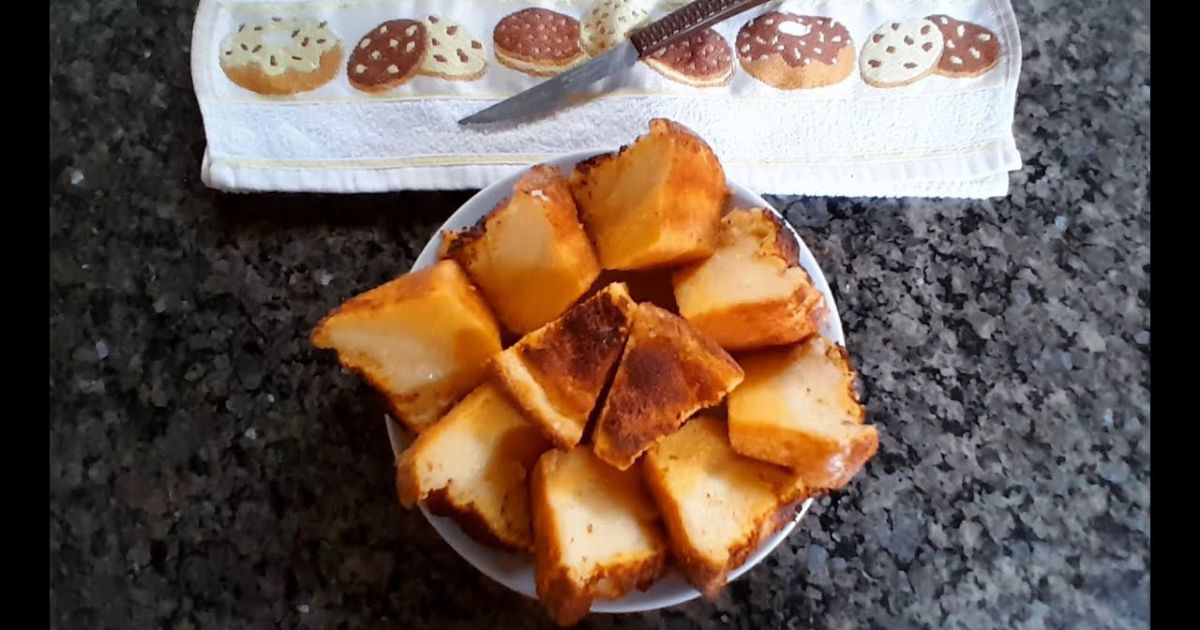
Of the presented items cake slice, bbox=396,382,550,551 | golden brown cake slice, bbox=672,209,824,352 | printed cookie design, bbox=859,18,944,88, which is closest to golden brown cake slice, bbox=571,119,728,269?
golden brown cake slice, bbox=672,209,824,352

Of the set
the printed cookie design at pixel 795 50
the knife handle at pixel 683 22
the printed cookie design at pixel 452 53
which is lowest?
the printed cookie design at pixel 452 53

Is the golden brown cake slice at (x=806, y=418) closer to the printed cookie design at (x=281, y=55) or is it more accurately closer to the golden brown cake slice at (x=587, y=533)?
the golden brown cake slice at (x=587, y=533)

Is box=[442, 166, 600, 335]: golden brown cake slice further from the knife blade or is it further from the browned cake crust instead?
the knife blade

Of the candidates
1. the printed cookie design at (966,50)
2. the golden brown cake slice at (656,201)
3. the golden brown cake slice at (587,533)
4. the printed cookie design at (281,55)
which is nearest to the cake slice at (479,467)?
the golden brown cake slice at (587,533)

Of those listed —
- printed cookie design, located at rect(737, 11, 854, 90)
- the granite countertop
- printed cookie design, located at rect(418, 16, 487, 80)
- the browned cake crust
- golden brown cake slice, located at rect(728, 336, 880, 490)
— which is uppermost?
printed cookie design, located at rect(737, 11, 854, 90)
